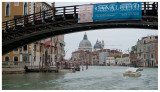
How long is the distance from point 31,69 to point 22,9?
301 inches

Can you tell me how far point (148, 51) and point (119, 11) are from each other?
5377 cm

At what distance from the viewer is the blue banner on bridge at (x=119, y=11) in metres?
14.0

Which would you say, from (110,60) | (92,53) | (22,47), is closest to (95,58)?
(92,53)

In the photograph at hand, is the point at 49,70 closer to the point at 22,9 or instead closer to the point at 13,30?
the point at 22,9

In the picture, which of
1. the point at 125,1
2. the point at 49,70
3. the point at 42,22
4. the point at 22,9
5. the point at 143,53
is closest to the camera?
the point at 125,1

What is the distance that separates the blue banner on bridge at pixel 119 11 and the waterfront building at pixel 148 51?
47.9 m

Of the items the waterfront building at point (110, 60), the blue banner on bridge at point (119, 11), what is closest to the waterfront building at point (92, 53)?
the waterfront building at point (110, 60)

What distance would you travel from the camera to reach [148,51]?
65875 mm

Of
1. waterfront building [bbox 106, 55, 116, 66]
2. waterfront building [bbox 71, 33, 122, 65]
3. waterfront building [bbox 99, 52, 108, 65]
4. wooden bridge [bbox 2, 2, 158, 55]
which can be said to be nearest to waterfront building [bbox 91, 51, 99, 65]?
waterfront building [bbox 71, 33, 122, 65]

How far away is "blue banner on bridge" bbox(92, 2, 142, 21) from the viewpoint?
553 inches

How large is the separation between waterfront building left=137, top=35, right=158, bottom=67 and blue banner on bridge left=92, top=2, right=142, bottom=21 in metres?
47.9

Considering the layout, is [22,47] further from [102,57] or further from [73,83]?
[102,57]

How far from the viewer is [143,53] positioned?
70.4 meters

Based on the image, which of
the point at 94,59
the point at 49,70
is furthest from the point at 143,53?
the point at 94,59
